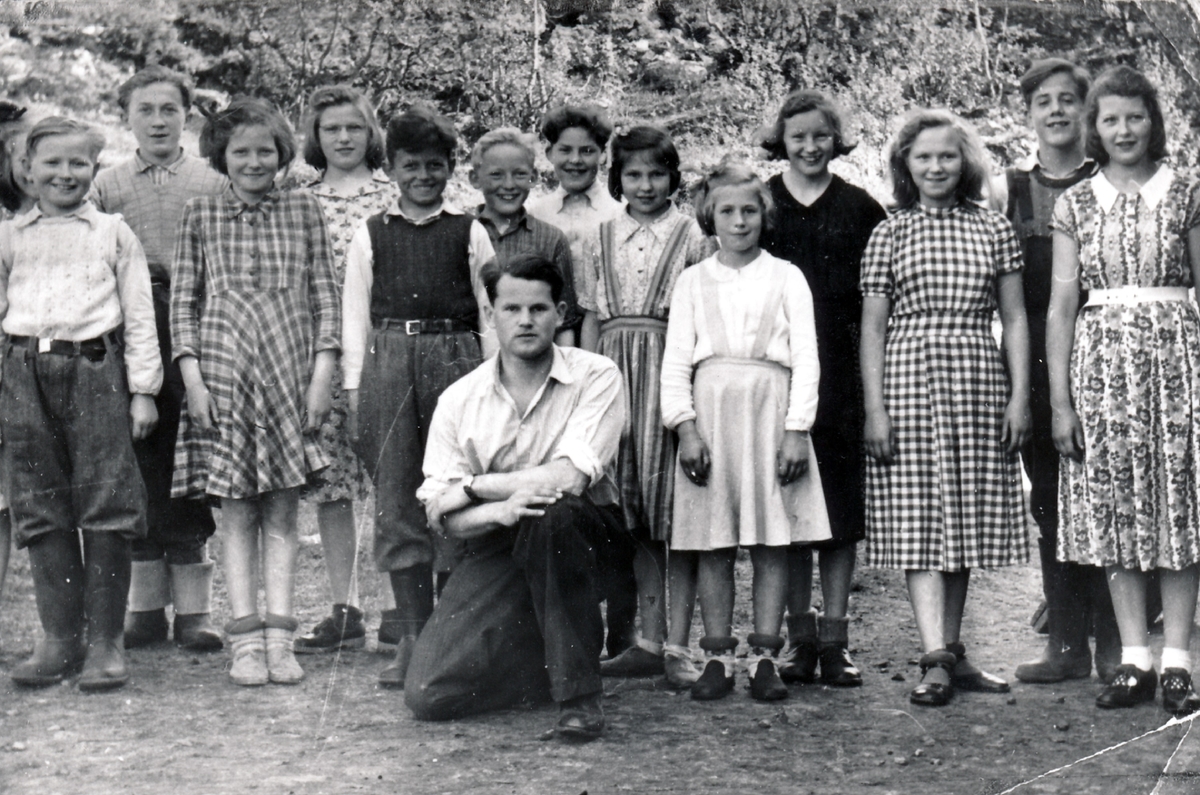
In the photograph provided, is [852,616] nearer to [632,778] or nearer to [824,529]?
[824,529]

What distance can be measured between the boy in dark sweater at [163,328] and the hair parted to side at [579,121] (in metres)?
1.01

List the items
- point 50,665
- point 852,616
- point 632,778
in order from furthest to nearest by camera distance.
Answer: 1. point 852,616
2. point 50,665
3. point 632,778

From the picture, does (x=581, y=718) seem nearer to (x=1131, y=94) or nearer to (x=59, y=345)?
(x=59, y=345)

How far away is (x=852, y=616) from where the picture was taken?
4.61 m

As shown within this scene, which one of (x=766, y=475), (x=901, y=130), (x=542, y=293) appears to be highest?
(x=901, y=130)

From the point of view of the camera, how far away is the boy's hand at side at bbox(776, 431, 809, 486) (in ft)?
11.5

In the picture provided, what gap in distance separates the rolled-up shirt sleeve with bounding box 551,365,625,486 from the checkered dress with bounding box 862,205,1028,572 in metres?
Result: 0.74

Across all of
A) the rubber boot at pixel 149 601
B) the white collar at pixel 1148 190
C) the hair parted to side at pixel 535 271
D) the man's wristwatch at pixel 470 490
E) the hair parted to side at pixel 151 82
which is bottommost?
the rubber boot at pixel 149 601

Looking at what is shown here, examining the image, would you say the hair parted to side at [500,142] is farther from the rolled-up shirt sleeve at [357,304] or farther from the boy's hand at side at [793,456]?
the boy's hand at side at [793,456]

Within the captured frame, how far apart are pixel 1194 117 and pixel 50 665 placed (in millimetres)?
3526

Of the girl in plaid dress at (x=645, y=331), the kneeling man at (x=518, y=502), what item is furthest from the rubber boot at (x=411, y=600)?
the girl in plaid dress at (x=645, y=331)

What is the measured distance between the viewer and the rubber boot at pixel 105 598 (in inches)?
141

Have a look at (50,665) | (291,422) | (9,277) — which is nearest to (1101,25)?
(291,422)

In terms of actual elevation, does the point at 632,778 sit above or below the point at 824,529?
below
